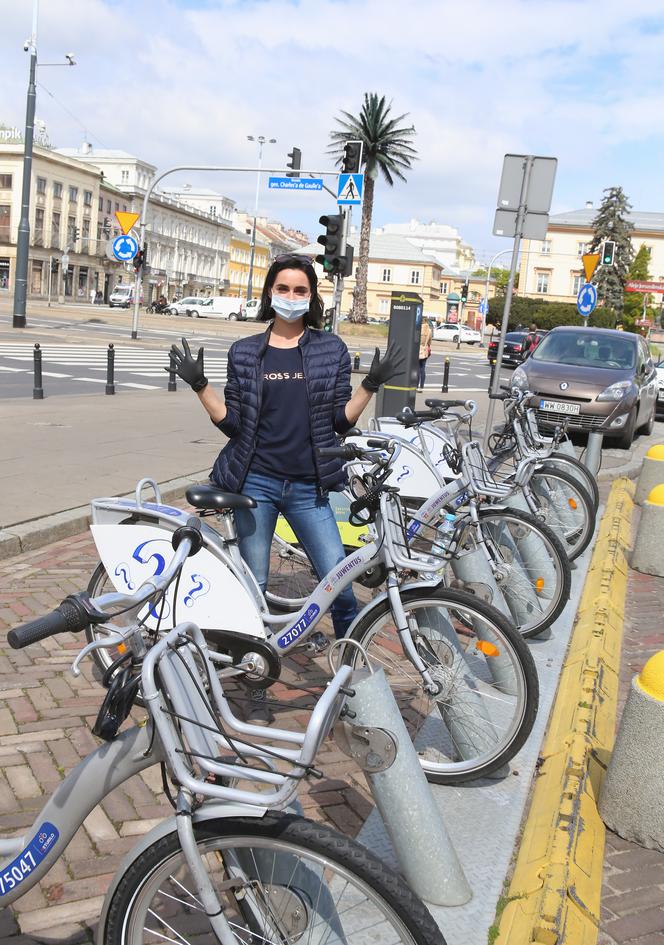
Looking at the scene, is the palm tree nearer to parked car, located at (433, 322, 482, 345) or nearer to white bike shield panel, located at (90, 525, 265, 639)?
parked car, located at (433, 322, 482, 345)

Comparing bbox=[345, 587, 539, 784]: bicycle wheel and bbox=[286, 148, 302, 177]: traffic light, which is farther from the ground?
bbox=[286, 148, 302, 177]: traffic light

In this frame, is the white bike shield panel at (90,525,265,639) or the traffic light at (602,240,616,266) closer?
the white bike shield panel at (90,525,265,639)

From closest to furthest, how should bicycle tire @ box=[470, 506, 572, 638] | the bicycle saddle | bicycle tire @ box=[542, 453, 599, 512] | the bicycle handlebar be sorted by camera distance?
1. the bicycle handlebar
2. the bicycle saddle
3. bicycle tire @ box=[470, 506, 572, 638]
4. bicycle tire @ box=[542, 453, 599, 512]

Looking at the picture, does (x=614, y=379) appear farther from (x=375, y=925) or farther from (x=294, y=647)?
(x=375, y=925)

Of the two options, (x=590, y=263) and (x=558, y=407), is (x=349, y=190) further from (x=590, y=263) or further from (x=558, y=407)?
(x=558, y=407)

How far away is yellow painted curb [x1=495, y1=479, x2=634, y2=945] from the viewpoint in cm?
282

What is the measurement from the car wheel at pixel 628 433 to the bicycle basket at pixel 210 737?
12.6 m

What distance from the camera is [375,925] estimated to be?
1922mm

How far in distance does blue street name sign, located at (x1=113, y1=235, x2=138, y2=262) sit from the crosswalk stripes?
9.12 ft

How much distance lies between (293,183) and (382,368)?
25273 mm

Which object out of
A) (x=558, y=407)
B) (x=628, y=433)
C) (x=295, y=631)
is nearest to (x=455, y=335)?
(x=628, y=433)

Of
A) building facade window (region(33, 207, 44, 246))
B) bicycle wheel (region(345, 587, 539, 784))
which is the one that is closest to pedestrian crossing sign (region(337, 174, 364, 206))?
bicycle wheel (region(345, 587, 539, 784))

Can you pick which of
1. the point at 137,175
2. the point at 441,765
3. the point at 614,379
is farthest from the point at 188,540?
the point at 137,175

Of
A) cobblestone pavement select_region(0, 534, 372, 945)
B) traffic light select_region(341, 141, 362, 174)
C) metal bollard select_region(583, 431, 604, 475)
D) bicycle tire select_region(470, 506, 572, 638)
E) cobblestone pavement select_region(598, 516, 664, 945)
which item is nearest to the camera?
cobblestone pavement select_region(0, 534, 372, 945)
